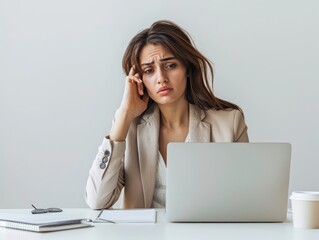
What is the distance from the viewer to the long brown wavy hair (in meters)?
2.69

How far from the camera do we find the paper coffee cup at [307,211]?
1.65 meters

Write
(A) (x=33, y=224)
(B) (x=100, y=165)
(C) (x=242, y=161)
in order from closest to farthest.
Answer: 1. (A) (x=33, y=224)
2. (C) (x=242, y=161)
3. (B) (x=100, y=165)

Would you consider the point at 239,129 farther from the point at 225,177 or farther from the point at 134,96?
the point at 225,177

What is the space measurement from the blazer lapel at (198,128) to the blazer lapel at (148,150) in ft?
0.51

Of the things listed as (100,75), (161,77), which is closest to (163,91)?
(161,77)

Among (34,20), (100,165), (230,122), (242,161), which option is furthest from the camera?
(34,20)

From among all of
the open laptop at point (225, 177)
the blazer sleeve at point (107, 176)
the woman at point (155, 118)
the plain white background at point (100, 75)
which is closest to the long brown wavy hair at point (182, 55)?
the woman at point (155, 118)

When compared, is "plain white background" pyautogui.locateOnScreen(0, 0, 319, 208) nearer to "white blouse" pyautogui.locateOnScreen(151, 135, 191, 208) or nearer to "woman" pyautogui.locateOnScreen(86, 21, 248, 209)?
"woman" pyautogui.locateOnScreen(86, 21, 248, 209)

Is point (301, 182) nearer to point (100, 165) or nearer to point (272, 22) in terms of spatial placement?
point (272, 22)

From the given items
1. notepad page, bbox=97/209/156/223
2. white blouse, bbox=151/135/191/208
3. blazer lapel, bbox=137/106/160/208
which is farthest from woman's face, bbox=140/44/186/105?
notepad page, bbox=97/209/156/223

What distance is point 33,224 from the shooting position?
1.59m

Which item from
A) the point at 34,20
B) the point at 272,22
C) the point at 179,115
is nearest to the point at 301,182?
the point at 272,22

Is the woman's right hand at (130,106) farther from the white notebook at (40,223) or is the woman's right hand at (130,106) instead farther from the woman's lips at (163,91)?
the white notebook at (40,223)

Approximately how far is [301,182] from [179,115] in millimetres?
1301
